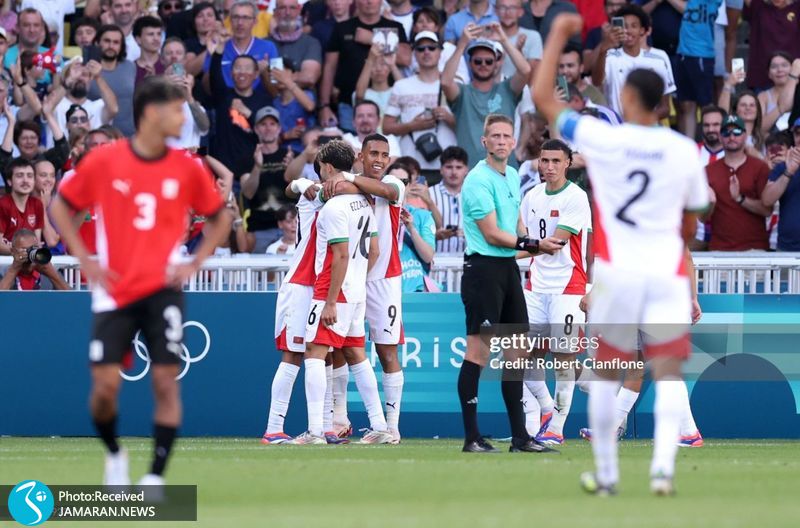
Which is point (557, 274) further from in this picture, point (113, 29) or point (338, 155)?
point (113, 29)

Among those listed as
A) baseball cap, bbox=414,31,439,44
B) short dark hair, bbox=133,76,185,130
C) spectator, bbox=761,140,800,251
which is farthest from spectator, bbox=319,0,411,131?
short dark hair, bbox=133,76,185,130

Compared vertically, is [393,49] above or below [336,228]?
above

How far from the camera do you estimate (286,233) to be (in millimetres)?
16625

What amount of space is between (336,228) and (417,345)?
2.46 meters

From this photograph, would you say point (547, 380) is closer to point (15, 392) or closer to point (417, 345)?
point (417, 345)

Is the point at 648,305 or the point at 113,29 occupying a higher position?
the point at 113,29

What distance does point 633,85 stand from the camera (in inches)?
324

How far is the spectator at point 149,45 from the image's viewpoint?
18.8m

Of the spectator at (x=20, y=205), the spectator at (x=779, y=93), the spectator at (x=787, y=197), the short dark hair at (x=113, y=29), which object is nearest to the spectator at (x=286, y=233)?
the spectator at (x=20, y=205)

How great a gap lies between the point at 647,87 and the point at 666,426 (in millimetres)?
1864

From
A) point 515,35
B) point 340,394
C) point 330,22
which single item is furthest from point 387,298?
point 330,22

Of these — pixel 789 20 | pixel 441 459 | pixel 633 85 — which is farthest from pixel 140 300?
pixel 789 20

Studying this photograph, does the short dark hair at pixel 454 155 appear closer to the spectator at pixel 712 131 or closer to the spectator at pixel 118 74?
the spectator at pixel 712 131

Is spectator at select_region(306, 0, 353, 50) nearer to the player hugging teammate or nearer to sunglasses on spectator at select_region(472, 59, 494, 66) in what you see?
sunglasses on spectator at select_region(472, 59, 494, 66)
